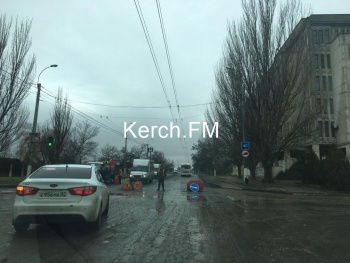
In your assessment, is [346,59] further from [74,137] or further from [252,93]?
[74,137]

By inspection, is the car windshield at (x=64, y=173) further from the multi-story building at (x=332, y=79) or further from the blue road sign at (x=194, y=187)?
the multi-story building at (x=332, y=79)

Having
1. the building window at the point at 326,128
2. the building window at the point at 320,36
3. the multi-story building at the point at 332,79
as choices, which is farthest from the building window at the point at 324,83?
the building window at the point at 320,36

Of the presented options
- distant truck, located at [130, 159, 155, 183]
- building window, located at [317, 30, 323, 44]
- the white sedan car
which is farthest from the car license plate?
building window, located at [317, 30, 323, 44]

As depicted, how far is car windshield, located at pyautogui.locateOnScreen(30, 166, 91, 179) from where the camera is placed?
8.10 meters

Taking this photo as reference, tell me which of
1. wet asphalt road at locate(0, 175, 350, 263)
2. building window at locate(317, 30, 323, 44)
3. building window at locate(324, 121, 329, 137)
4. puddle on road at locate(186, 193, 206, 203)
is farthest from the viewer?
building window at locate(317, 30, 323, 44)

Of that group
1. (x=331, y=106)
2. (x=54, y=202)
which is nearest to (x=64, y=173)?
(x=54, y=202)

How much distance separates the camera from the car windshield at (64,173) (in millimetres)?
8102

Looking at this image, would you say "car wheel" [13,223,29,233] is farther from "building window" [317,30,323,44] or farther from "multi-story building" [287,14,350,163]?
"building window" [317,30,323,44]

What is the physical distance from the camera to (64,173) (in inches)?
325

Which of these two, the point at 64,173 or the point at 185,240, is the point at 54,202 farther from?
the point at 185,240

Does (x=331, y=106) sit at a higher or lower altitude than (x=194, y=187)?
higher

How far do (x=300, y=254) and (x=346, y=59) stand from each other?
4687 centimetres

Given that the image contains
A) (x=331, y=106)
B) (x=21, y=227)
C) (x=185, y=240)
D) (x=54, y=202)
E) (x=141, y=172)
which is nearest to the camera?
(x=185, y=240)

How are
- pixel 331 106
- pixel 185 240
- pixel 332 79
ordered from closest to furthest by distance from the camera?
pixel 185 240 → pixel 331 106 → pixel 332 79
